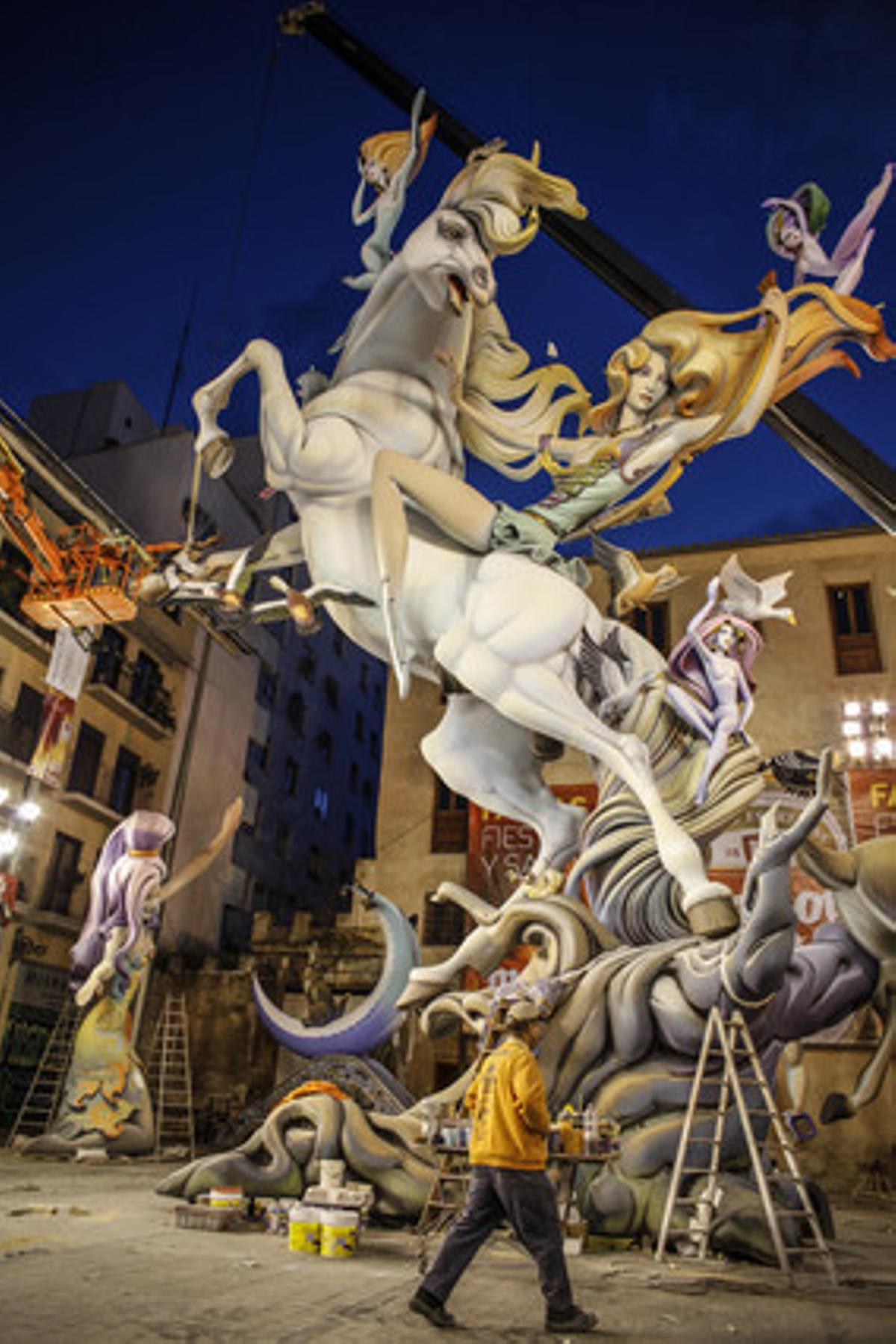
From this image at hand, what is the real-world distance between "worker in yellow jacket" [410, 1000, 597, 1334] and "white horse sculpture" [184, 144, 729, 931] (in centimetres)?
259

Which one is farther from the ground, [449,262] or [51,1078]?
[449,262]

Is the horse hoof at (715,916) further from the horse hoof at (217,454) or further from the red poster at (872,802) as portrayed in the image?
the red poster at (872,802)

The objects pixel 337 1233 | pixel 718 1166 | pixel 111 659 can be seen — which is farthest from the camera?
pixel 111 659

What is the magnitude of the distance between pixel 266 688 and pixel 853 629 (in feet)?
51.1

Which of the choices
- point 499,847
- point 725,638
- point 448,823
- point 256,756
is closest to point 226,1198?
point 725,638

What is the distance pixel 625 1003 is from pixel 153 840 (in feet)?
24.4

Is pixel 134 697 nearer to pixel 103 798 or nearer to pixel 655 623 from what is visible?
pixel 103 798

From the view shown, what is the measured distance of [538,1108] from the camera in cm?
342

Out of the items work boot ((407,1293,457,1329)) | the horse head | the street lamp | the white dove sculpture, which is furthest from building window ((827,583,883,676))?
work boot ((407,1293,457,1329))

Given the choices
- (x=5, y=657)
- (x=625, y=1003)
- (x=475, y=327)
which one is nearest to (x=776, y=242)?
(x=475, y=327)

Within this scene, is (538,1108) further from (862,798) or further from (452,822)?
(452,822)

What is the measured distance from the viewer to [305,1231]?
15.4ft

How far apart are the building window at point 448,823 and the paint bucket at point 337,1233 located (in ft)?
48.3

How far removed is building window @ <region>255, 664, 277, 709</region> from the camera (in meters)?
27.2
